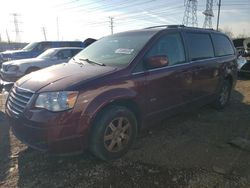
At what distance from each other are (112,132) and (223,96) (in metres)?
3.69

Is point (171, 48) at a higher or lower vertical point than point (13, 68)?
higher

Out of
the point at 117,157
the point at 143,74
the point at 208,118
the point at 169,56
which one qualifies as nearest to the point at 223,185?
the point at 117,157

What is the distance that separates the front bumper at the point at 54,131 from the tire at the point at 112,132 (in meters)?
0.19

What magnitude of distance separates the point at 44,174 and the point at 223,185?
6.97ft

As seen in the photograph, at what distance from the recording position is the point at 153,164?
140 inches

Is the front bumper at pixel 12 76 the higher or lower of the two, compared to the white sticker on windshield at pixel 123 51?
lower

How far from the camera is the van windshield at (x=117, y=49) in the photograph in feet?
13.0

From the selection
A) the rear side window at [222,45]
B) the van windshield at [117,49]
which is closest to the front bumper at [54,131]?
the van windshield at [117,49]

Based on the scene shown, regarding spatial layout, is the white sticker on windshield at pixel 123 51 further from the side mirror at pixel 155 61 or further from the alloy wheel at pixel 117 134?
the alloy wheel at pixel 117 134

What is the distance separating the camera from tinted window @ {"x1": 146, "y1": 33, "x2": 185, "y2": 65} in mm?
4155

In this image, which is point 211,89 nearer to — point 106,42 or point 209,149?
point 209,149

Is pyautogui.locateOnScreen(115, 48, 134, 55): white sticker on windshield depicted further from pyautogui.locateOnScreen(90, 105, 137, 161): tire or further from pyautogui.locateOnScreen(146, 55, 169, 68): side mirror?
pyautogui.locateOnScreen(90, 105, 137, 161): tire

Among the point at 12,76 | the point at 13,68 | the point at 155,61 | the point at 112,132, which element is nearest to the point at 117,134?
the point at 112,132

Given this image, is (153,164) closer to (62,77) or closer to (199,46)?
(62,77)
